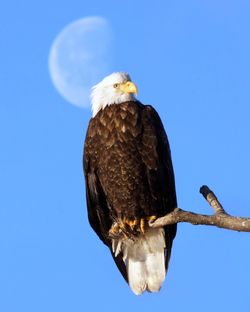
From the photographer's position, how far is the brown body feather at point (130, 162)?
21.9 ft

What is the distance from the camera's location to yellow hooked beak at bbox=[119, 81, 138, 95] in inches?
277

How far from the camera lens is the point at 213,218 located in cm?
497

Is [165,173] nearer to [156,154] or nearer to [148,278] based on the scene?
[156,154]

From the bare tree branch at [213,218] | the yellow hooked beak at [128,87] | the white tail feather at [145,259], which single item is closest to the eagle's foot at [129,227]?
the white tail feather at [145,259]

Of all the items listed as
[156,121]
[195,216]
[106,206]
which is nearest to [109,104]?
[156,121]

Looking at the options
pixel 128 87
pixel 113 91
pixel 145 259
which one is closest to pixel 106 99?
pixel 113 91

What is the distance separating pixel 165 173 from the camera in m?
6.77

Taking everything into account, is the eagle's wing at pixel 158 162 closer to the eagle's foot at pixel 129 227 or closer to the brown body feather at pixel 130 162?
the brown body feather at pixel 130 162

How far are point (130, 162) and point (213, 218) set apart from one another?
1.77 metres

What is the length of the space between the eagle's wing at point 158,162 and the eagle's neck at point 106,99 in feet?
0.77

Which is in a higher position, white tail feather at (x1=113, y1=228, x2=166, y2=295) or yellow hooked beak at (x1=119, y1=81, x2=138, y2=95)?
yellow hooked beak at (x1=119, y1=81, x2=138, y2=95)

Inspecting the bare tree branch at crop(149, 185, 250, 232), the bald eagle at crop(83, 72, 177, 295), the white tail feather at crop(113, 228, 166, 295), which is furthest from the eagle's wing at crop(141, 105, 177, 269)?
the bare tree branch at crop(149, 185, 250, 232)

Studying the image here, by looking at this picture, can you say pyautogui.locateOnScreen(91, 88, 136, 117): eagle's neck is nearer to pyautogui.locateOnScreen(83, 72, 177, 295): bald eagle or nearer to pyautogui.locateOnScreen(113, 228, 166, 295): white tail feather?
pyautogui.locateOnScreen(83, 72, 177, 295): bald eagle

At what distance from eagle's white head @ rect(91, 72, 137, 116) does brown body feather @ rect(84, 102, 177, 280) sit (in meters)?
0.10
